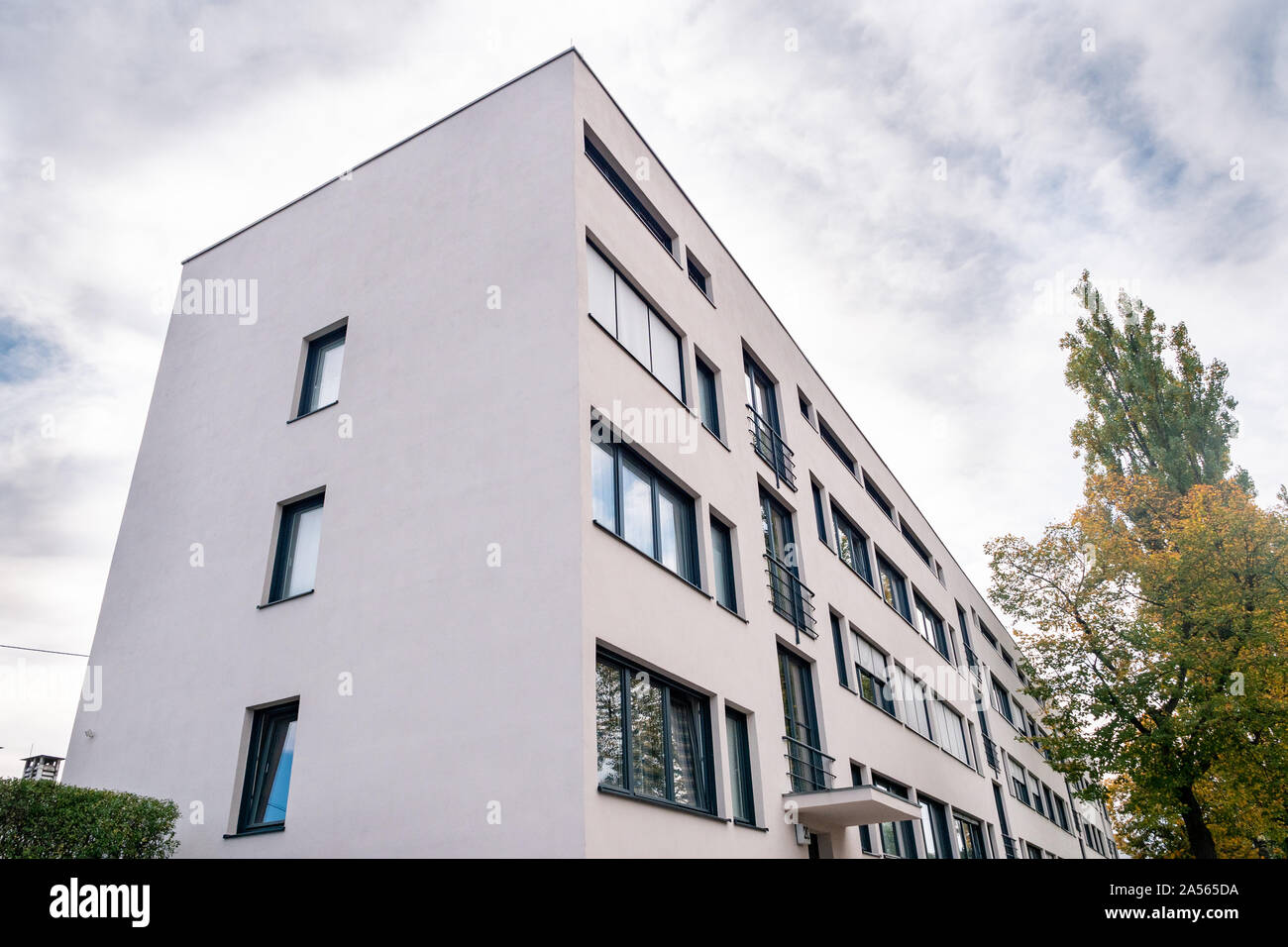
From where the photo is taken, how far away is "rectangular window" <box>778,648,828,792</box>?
44.5ft

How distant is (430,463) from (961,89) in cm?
1234

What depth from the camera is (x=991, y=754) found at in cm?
2900

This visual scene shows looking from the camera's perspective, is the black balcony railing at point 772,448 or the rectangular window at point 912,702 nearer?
the black balcony railing at point 772,448

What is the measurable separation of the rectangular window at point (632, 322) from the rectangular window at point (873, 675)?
8348 mm

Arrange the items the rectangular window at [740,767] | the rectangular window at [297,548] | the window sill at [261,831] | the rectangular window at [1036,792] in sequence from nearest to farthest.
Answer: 1. the window sill at [261,831]
2. the rectangular window at [740,767]
3. the rectangular window at [297,548]
4. the rectangular window at [1036,792]

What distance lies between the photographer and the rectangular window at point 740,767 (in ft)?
37.9

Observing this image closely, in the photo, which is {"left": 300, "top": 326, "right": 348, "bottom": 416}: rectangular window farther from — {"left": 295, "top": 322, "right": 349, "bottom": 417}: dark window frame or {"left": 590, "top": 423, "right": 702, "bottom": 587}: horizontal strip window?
{"left": 590, "top": 423, "right": 702, "bottom": 587}: horizontal strip window

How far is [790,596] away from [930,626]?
14.3 metres

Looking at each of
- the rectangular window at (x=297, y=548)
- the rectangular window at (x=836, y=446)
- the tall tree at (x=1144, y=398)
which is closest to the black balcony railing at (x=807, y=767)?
the rectangular window at (x=297, y=548)

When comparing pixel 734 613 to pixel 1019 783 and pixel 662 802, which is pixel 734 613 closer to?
pixel 662 802

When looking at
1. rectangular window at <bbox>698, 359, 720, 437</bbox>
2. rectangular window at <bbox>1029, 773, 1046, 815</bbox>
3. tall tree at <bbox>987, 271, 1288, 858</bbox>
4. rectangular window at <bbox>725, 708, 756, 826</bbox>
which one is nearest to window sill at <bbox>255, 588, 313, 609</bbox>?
rectangular window at <bbox>725, 708, 756, 826</bbox>

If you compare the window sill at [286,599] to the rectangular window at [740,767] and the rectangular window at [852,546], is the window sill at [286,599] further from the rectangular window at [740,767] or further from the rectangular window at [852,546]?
the rectangular window at [852,546]

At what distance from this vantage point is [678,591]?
37.5 feet

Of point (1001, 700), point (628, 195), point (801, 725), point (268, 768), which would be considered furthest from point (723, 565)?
point (1001, 700)
